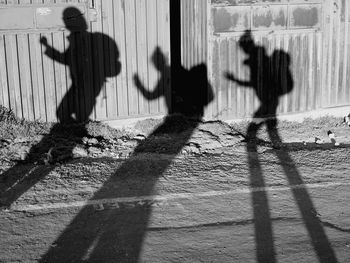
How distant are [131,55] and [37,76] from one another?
66.3 inches

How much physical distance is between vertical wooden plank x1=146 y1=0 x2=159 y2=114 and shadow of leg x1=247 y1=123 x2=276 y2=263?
206 cm

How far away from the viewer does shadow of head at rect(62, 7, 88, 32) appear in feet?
31.7

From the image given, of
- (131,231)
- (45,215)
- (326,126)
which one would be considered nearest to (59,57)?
(45,215)

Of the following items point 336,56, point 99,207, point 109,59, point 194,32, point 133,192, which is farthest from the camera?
point 336,56

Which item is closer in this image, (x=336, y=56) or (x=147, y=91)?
(x=147, y=91)

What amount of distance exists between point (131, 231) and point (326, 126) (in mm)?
6028

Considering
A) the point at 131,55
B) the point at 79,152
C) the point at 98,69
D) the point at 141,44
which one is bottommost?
the point at 79,152

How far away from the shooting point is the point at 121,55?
10.1 meters

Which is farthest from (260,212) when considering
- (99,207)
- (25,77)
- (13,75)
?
(13,75)

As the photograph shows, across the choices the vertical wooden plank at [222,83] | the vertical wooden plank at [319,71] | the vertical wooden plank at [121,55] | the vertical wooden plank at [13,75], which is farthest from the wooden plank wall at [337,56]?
the vertical wooden plank at [13,75]

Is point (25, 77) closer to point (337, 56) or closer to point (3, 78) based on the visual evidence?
point (3, 78)

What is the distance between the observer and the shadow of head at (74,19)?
9.66 metres

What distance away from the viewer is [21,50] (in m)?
9.59

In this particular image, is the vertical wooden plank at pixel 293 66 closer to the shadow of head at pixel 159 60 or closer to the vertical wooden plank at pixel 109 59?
the shadow of head at pixel 159 60
